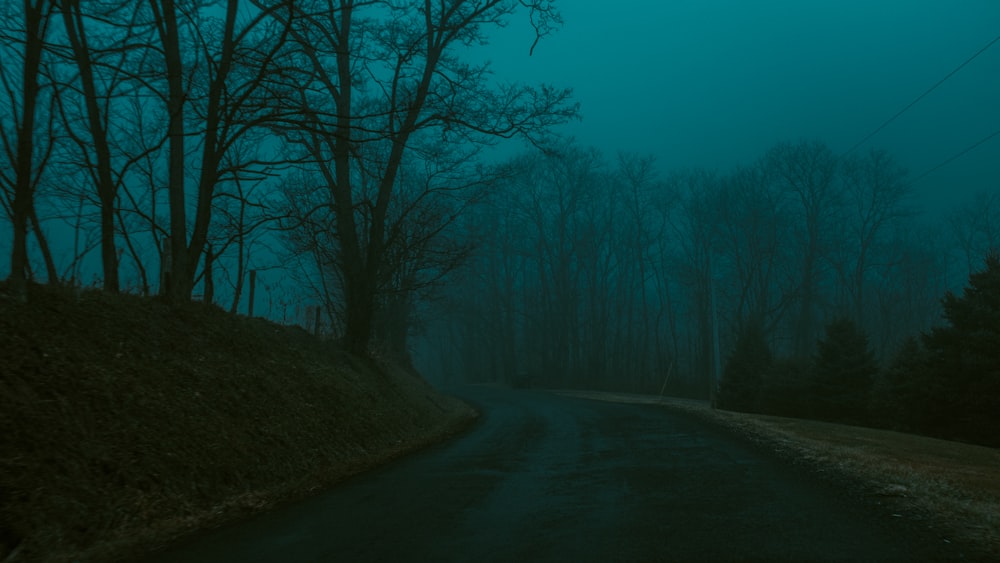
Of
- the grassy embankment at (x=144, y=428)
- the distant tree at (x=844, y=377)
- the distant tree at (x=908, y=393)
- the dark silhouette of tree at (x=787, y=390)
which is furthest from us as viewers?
the dark silhouette of tree at (x=787, y=390)

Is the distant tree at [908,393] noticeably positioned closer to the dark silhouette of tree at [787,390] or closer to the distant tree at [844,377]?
the distant tree at [844,377]

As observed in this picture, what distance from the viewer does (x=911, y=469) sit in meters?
9.94

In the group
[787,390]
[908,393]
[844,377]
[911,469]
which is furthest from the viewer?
[787,390]

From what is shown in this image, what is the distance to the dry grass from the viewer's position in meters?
6.53

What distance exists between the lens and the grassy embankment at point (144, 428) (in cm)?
593

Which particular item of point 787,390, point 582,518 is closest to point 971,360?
point 787,390

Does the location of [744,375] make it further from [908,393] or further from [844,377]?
[908,393]

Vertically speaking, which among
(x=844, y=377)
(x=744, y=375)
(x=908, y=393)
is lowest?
(x=908, y=393)

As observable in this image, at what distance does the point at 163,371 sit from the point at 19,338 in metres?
2.08

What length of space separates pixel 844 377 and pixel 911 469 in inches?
842

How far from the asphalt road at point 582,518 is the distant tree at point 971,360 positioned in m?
14.0

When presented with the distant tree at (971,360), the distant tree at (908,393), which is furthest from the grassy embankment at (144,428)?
the distant tree at (908,393)

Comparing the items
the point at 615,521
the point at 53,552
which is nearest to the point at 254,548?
the point at 53,552

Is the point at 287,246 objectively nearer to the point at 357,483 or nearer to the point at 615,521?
the point at 357,483
